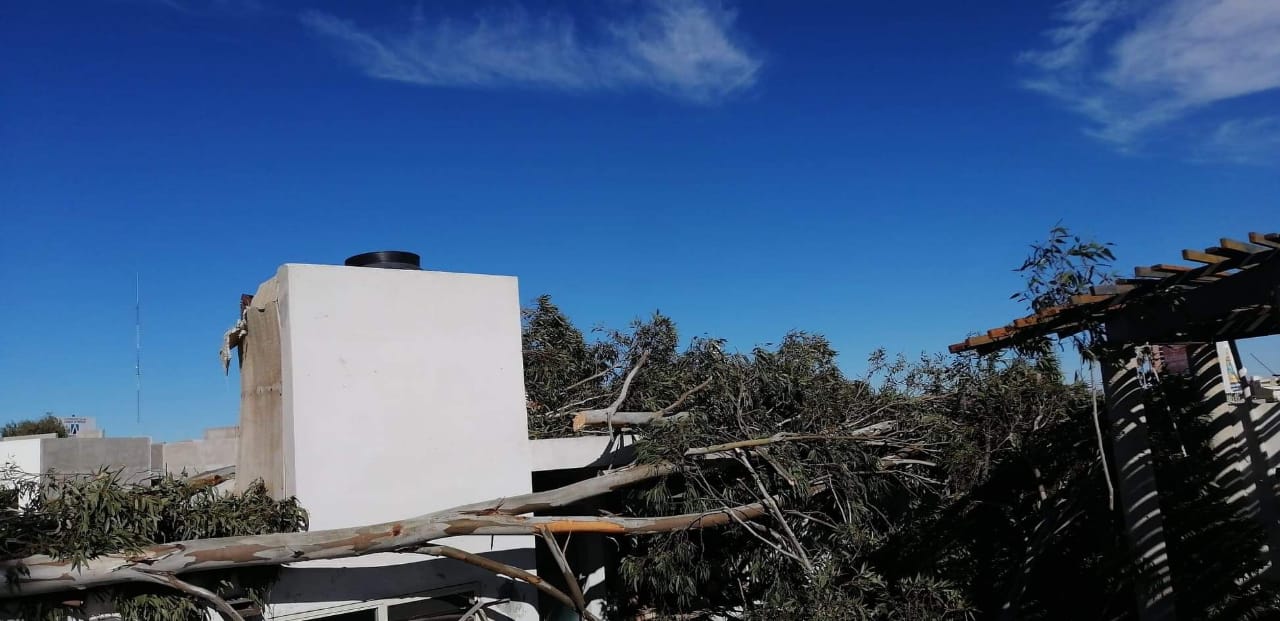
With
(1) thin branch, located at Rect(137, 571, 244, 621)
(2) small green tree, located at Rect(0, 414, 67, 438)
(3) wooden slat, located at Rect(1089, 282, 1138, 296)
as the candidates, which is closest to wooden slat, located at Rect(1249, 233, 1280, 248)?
(3) wooden slat, located at Rect(1089, 282, 1138, 296)

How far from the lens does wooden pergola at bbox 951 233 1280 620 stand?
4977mm

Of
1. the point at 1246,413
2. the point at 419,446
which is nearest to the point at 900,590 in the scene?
the point at 1246,413

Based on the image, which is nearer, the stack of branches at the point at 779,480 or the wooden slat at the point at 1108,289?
the wooden slat at the point at 1108,289

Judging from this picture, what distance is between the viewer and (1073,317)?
19.1 feet

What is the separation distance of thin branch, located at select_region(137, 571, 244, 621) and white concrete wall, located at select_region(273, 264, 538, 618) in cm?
74

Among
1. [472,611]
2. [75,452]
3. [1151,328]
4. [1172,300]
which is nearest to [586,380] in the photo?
[472,611]

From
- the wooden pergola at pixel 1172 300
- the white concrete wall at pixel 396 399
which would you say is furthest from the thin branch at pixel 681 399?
the wooden pergola at pixel 1172 300

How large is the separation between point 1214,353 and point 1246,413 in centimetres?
77

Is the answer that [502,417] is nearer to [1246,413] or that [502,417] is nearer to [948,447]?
[948,447]

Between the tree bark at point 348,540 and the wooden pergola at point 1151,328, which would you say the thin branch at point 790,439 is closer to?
the tree bark at point 348,540

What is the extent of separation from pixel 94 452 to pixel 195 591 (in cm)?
2024

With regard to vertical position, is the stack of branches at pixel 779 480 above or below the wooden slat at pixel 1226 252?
below

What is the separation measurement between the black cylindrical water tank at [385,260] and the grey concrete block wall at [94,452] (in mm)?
16429

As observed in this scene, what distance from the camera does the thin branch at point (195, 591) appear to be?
5.27 m
